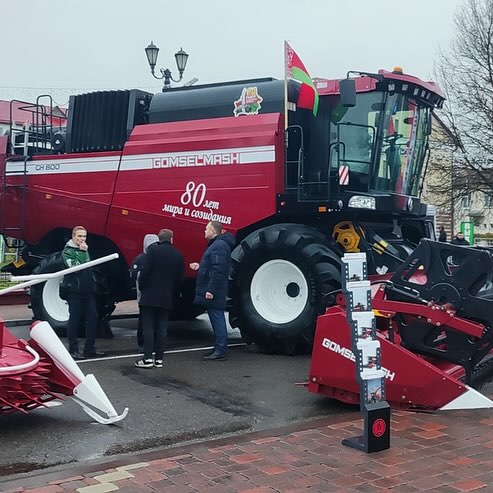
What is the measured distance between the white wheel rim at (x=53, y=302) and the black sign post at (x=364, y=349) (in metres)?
6.63

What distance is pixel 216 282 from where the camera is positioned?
8.53 meters

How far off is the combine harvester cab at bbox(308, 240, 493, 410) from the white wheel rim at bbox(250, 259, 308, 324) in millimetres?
2610

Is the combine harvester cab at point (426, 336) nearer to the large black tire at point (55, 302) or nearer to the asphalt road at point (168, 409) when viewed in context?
the asphalt road at point (168, 409)

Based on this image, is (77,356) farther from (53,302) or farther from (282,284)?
(282,284)

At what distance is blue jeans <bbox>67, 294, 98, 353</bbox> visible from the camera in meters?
8.62

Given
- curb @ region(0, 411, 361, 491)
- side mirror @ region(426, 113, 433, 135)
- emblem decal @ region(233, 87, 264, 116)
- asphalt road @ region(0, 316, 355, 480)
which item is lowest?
asphalt road @ region(0, 316, 355, 480)

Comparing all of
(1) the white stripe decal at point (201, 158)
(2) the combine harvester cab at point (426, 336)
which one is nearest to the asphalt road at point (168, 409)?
(2) the combine harvester cab at point (426, 336)

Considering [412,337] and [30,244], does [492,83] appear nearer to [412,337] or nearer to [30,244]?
[30,244]

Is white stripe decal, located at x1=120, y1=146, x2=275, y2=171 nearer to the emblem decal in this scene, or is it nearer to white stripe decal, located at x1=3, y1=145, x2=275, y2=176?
white stripe decal, located at x1=3, y1=145, x2=275, y2=176

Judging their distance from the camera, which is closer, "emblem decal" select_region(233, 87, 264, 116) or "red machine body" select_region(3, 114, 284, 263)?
"red machine body" select_region(3, 114, 284, 263)

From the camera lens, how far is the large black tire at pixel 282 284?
8.79 meters

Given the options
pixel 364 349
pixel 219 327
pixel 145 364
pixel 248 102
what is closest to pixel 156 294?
pixel 145 364

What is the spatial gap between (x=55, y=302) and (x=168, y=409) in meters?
5.18

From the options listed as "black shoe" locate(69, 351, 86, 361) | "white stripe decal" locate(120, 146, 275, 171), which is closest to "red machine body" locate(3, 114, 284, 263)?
"white stripe decal" locate(120, 146, 275, 171)
